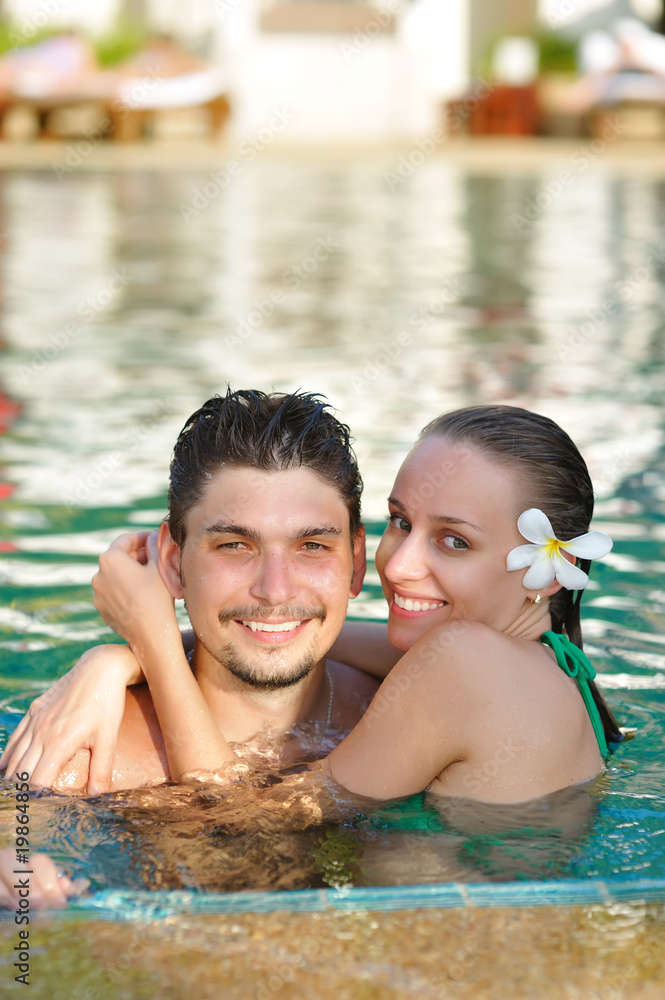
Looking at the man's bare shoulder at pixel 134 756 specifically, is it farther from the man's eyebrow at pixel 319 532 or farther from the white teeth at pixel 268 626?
the man's eyebrow at pixel 319 532

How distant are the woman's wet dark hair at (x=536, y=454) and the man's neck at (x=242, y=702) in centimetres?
72

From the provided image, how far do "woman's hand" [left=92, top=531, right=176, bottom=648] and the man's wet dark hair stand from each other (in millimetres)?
124

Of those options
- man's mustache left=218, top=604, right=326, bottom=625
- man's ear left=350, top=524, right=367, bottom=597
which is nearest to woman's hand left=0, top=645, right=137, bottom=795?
man's mustache left=218, top=604, right=326, bottom=625

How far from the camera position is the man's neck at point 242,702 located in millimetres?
3422

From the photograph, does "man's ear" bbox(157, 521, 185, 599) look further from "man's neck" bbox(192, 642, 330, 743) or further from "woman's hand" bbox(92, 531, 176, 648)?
"man's neck" bbox(192, 642, 330, 743)

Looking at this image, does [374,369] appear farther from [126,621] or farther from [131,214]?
[131,214]

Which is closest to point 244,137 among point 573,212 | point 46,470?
point 573,212

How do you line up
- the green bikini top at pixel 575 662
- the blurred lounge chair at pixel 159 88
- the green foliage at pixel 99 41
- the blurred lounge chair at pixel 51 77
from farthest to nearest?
the green foliage at pixel 99 41 < the blurred lounge chair at pixel 159 88 < the blurred lounge chair at pixel 51 77 < the green bikini top at pixel 575 662

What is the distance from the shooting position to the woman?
3143 mm

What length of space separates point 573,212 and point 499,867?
1521cm

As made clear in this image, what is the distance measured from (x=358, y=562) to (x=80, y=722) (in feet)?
2.69

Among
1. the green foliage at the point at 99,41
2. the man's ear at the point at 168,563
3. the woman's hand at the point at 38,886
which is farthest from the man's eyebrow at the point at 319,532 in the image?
the green foliage at the point at 99,41

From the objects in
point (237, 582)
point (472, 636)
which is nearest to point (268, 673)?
point (237, 582)

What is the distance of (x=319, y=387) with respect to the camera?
8.02m
